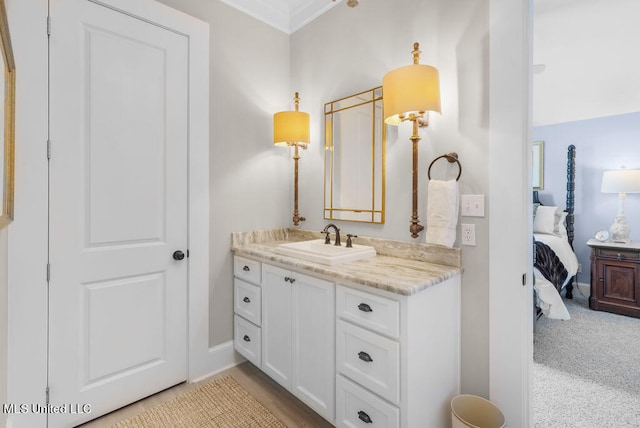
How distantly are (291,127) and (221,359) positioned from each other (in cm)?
179

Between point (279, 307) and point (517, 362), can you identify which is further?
point (279, 307)

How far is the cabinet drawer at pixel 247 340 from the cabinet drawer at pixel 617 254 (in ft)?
12.9

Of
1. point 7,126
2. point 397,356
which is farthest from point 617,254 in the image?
point 7,126

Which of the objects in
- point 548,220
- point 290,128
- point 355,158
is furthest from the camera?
point 548,220

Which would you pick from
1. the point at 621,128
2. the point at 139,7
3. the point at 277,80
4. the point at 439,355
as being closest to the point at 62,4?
the point at 139,7

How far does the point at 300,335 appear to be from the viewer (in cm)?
172

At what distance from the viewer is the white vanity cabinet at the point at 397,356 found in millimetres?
1262

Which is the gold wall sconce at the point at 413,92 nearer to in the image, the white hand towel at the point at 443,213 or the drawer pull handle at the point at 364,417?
the white hand towel at the point at 443,213

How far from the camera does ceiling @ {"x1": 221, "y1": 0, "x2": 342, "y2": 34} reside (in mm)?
2324

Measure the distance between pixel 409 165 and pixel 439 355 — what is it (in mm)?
1043

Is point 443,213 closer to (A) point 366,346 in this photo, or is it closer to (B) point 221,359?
(A) point 366,346

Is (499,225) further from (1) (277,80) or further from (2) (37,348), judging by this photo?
(2) (37,348)

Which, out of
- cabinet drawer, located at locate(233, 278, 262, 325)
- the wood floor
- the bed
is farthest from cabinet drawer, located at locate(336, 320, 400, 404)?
the bed

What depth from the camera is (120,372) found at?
180 centimetres
